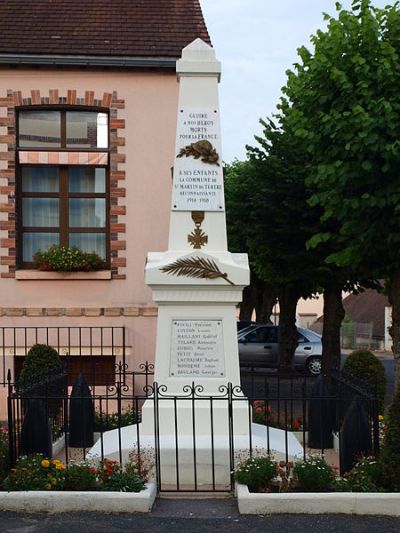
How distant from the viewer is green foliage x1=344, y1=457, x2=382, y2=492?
22.9ft

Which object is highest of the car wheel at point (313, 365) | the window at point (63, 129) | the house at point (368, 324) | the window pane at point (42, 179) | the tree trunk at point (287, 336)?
the window at point (63, 129)

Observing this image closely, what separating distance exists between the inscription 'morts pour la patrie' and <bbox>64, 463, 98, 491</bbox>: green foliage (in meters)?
3.12

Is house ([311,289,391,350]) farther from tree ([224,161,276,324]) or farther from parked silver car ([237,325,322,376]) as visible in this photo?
parked silver car ([237,325,322,376])

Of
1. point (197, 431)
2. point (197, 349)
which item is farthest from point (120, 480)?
point (197, 349)

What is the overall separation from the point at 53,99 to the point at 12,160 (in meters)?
1.25

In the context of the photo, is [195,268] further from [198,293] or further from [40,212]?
[40,212]

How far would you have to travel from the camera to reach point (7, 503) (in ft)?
22.4

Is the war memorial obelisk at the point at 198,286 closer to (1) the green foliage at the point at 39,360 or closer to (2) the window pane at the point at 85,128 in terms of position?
(1) the green foliage at the point at 39,360

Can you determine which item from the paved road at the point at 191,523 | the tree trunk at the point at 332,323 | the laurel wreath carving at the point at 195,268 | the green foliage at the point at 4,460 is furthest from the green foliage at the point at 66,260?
the tree trunk at the point at 332,323

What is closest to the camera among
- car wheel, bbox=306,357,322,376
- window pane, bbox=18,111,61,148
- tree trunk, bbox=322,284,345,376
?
window pane, bbox=18,111,61,148

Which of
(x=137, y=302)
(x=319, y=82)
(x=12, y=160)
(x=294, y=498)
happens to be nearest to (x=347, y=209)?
(x=319, y=82)

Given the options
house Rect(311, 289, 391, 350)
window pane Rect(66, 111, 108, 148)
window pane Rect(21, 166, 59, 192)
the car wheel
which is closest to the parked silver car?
the car wheel

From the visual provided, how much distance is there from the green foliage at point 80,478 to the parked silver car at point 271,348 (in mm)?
17109

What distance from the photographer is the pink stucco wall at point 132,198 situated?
1338 cm
